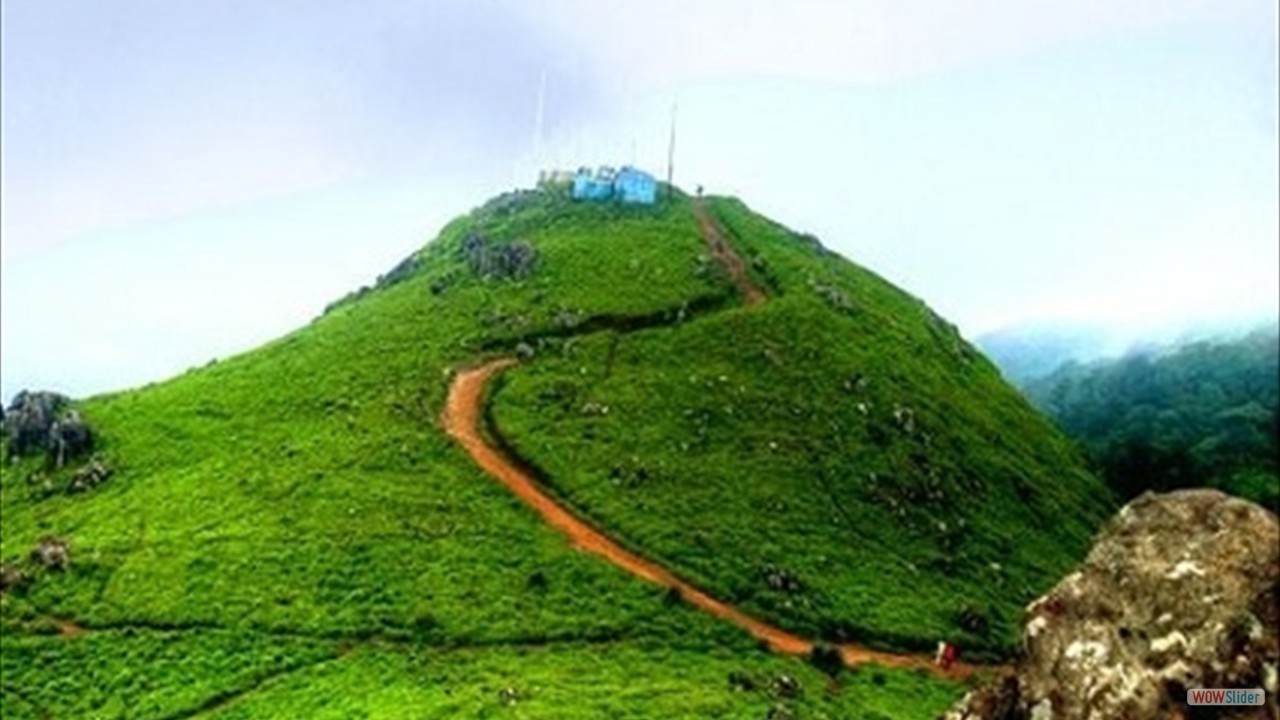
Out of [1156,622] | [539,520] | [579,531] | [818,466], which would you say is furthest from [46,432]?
[1156,622]

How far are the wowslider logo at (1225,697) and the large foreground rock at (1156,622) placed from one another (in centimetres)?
12

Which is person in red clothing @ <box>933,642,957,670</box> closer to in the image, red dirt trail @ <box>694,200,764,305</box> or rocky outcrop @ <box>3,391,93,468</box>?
red dirt trail @ <box>694,200,764,305</box>

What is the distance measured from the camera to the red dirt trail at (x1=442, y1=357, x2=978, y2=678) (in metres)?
100

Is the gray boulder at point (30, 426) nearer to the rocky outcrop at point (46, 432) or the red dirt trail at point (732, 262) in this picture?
the rocky outcrop at point (46, 432)

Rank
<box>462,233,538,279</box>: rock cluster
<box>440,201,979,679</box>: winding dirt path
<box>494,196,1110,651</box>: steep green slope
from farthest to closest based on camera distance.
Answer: <box>462,233,538,279</box>: rock cluster → <box>494,196,1110,651</box>: steep green slope → <box>440,201,979,679</box>: winding dirt path

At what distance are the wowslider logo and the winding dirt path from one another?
7152 centimetres

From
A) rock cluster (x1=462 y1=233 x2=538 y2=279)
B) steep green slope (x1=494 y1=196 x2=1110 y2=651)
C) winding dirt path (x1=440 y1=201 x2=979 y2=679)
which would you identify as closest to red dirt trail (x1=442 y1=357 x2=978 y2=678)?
winding dirt path (x1=440 y1=201 x2=979 y2=679)

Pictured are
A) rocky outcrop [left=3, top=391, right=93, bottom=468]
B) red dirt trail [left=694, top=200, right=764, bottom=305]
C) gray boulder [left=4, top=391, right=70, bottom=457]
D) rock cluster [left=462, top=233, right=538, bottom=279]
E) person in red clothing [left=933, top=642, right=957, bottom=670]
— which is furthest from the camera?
rock cluster [left=462, top=233, right=538, bottom=279]

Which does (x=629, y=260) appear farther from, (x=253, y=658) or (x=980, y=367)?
(x=253, y=658)

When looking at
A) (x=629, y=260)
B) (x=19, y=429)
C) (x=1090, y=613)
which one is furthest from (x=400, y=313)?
(x=1090, y=613)

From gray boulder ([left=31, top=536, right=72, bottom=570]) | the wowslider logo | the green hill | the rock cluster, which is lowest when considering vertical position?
gray boulder ([left=31, top=536, right=72, bottom=570])

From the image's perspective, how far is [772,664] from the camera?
3664 inches

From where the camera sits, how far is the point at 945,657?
10094cm

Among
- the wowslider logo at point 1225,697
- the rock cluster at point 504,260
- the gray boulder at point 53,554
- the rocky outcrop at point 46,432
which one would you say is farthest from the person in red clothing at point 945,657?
the rock cluster at point 504,260
